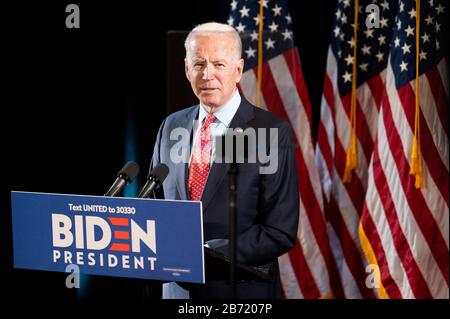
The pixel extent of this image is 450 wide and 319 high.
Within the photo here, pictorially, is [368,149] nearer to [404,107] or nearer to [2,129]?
[404,107]

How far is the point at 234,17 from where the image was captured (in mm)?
3990

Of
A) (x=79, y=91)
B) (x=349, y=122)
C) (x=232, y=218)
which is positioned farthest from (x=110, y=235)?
(x=349, y=122)

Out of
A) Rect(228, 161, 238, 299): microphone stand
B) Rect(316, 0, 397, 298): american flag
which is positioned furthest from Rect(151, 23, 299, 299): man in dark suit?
Rect(316, 0, 397, 298): american flag

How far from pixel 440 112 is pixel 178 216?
206 centimetres

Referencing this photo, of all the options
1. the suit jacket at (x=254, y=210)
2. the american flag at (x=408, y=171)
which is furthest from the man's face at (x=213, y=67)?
the american flag at (x=408, y=171)

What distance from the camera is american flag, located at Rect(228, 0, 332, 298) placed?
3.98 m

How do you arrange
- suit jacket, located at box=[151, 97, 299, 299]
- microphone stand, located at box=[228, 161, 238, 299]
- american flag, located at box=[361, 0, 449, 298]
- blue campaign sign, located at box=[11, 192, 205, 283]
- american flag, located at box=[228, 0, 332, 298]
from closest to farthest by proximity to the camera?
microphone stand, located at box=[228, 161, 238, 299] < blue campaign sign, located at box=[11, 192, 205, 283] < suit jacket, located at box=[151, 97, 299, 299] < american flag, located at box=[361, 0, 449, 298] < american flag, located at box=[228, 0, 332, 298]

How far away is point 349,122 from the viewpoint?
404 cm

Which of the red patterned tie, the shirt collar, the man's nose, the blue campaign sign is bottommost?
the blue campaign sign

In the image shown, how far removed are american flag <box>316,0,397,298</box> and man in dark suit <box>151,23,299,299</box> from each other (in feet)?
3.60

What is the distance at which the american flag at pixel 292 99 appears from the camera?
3.98m

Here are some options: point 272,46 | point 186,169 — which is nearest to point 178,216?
point 186,169

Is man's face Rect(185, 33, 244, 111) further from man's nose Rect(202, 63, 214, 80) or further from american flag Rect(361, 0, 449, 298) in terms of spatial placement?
american flag Rect(361, 0, 449, 298)

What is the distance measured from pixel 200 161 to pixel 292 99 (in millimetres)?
1186
